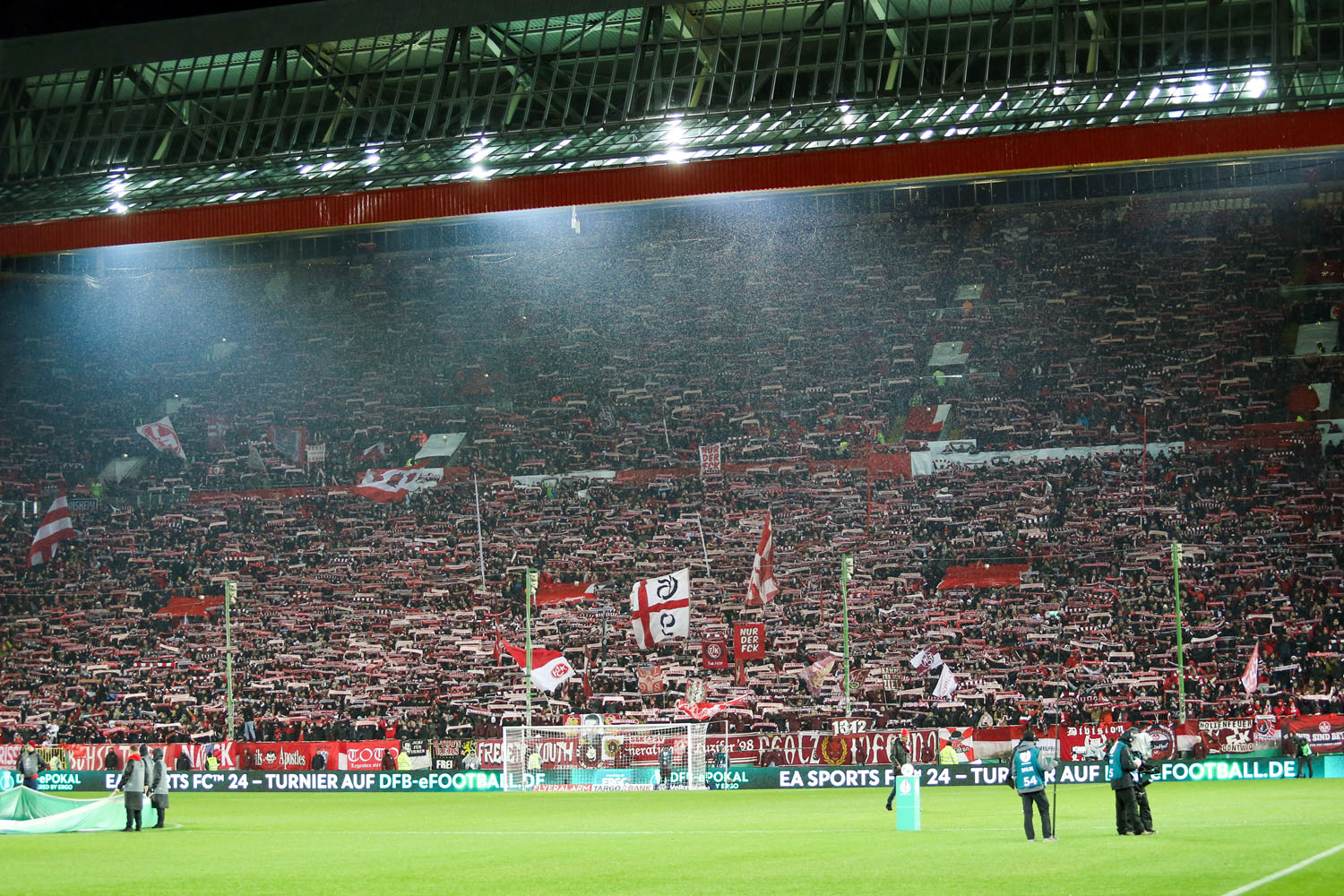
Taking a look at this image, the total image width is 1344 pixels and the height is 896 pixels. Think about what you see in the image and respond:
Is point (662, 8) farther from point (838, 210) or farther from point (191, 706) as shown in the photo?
point (191, 706)

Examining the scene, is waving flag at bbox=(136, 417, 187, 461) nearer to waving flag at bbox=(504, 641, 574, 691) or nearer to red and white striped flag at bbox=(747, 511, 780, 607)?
waving flag at bbox=(504, 641, 574, 691)

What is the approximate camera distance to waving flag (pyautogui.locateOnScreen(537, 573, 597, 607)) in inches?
1651

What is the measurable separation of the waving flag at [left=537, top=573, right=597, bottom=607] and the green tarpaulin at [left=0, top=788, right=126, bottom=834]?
1855 cm

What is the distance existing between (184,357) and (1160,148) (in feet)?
113

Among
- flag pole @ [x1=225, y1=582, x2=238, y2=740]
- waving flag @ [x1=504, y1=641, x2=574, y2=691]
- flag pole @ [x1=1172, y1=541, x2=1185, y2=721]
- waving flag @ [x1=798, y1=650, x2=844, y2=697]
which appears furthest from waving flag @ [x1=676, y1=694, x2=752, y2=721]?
flag pole @ [x1=225, y1=582, x2=238, y2=740]

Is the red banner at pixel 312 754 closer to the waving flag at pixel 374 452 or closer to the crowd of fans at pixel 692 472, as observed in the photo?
the crowd of fans at pixel 692 472

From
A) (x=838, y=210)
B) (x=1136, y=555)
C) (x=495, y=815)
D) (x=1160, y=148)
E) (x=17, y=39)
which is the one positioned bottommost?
(x=495, y=815)

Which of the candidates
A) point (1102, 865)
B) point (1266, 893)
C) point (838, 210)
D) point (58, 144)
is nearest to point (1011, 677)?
point (838, 210)

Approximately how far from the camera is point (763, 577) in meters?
40.4

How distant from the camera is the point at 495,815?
26297 mm

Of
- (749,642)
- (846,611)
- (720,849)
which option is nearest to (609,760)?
(749,642)

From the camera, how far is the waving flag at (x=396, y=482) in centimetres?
4678

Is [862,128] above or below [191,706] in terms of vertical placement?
above

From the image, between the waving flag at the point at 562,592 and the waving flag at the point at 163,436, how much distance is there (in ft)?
49.3
